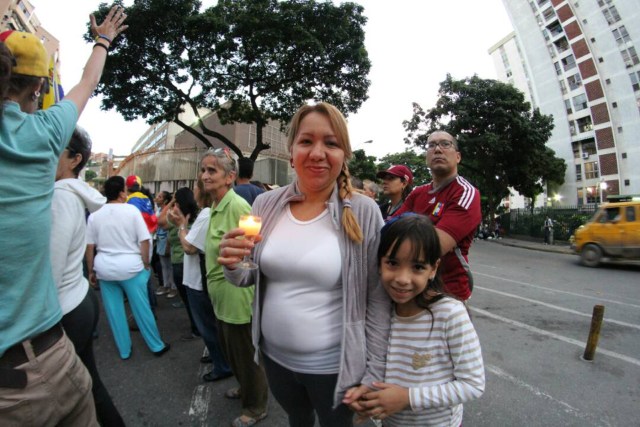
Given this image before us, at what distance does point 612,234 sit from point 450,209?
39.1ft

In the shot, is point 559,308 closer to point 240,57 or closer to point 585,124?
point 240,57

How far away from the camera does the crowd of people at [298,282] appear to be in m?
1.08

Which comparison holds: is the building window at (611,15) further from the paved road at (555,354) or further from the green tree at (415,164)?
Answer: the paved road at (555,354)

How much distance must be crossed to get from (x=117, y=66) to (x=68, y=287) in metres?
15.6

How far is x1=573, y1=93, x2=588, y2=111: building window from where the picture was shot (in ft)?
118

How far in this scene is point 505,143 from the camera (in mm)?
18906

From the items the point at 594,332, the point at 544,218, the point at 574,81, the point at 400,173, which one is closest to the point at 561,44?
the point at 574,81

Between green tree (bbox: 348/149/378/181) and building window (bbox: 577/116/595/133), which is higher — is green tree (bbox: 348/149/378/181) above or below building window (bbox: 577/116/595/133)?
below

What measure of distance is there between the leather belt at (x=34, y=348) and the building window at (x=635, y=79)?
48517 millimetres

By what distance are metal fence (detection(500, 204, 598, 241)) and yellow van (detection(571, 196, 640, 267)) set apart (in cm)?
785

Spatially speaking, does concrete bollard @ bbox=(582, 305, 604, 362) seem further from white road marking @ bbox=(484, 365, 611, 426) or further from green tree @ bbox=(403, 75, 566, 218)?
green tree @ bbox=(403, 75, 566, 218)

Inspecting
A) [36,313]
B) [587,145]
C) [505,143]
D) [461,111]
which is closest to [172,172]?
[461,111]

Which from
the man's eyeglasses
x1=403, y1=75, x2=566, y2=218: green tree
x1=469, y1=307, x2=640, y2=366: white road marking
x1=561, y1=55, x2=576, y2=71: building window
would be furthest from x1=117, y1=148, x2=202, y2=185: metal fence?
x1=561, y1=55, x2=576, y2=71: building window

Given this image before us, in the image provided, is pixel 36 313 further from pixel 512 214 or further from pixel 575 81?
pixel 575 81
